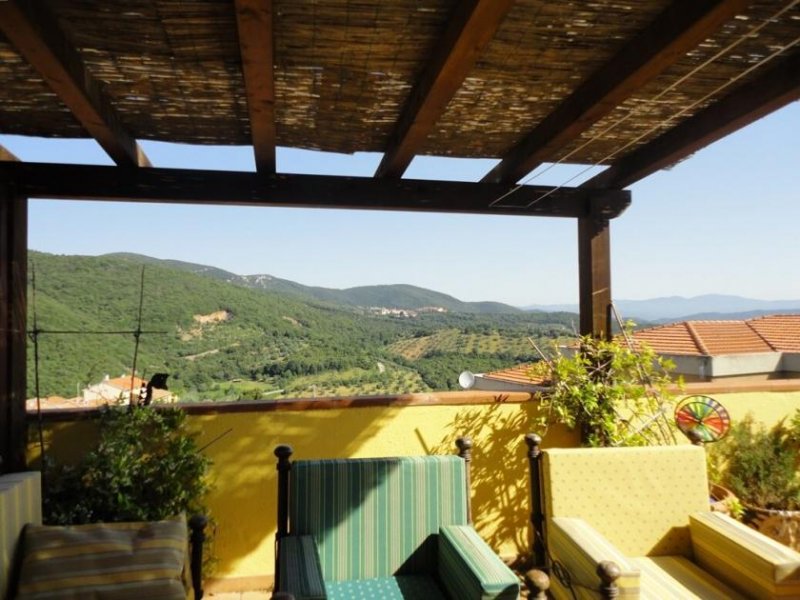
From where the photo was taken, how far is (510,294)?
23781 mm

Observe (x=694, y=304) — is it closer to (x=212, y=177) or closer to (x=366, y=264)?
(x=366, y=264)

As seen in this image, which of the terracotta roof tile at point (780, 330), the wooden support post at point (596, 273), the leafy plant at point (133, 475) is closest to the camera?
the leafy plant at point (133, 475)

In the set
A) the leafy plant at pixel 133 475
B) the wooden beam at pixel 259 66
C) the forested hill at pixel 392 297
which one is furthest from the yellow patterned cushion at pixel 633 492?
the forested hill at pixel 392 297

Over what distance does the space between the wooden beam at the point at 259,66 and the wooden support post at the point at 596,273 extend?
207 centimetres

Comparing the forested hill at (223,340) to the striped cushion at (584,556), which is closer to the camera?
the striped cushion at (584,556)

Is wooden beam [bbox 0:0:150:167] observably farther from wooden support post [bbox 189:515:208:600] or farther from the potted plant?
the potted plant

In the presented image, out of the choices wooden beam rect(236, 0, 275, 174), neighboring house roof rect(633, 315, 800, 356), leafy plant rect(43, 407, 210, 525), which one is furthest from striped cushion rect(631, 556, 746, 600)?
neighboring house roof rect(633, 315, 800, 356)

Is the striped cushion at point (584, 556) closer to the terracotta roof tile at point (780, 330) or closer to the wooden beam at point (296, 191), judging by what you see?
the wooden beam at point (296, 191)

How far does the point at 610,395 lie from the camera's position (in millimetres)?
3543

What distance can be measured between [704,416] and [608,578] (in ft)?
7.34

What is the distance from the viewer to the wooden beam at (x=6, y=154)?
9.75ft

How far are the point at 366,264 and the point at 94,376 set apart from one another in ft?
90.3

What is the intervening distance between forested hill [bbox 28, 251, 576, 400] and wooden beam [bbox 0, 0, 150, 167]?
3.08ft

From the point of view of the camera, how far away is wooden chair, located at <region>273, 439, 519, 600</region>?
7.92 feet
